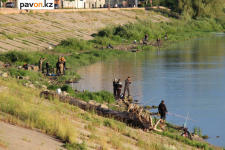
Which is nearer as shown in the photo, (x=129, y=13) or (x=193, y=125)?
(x=193, y=125)

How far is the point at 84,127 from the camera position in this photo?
1195 cm

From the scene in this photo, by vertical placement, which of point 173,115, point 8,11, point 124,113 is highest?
point 8,11

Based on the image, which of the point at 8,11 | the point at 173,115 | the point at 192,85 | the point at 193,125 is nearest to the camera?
the point at 193,125

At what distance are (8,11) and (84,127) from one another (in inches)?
1640

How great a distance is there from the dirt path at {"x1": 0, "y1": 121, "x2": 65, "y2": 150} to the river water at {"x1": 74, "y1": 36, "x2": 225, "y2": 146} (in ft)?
26.5

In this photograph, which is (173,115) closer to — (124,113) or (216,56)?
(124,113)

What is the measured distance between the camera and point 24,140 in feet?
29.3

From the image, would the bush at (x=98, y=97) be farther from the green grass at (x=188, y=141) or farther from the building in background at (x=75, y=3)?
the building in background at (x=75, y=3)

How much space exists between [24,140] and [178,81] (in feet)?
66.8

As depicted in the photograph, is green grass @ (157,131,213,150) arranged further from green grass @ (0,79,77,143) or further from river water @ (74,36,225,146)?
green grass @ (0,79,77,143)

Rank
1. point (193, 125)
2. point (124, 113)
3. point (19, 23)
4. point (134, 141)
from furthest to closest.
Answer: point (19, 23), point (193, 125), point (124, 113), point (134, 141)

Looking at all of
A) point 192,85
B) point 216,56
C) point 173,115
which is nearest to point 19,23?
point 216,56

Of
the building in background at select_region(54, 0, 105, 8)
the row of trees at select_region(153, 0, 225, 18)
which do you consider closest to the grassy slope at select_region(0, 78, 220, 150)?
the row of trees at select_region(153, 0, 225, 18)

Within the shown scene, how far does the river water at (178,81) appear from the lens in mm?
18562
